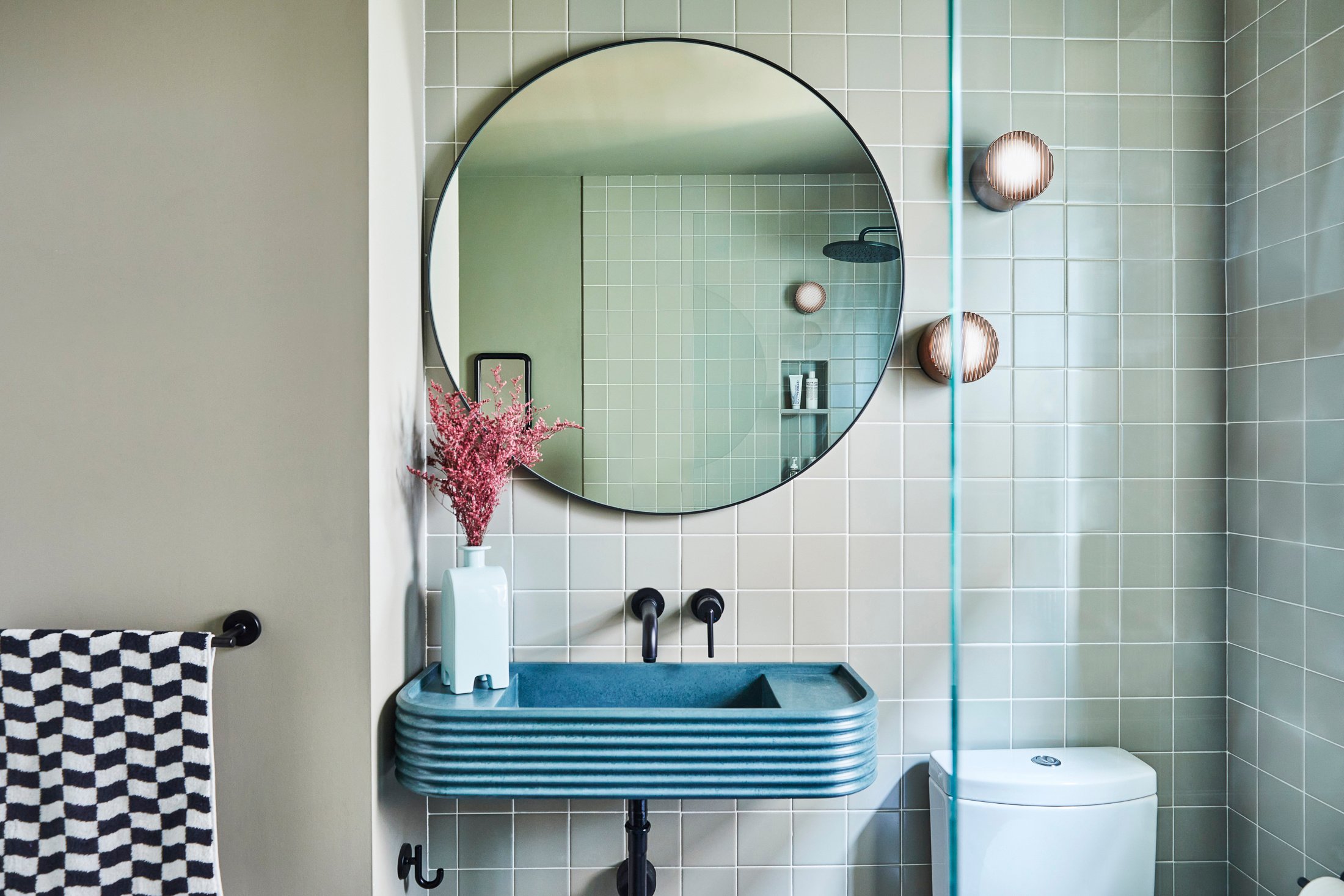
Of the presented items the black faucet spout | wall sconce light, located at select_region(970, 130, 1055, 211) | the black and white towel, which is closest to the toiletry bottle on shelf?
the black faucet spout

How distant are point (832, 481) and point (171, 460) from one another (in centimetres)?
109

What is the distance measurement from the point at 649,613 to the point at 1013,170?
36.6 inches

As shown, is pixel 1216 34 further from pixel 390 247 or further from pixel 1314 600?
pixel 390 247

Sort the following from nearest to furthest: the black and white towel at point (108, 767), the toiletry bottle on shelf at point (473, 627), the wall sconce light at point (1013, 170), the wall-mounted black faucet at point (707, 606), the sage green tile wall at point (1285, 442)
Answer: the sage green tile wall at point (1285, 442) → the wall sconce light at point (1013, 170) → the black and white towel at point (108, 767) → the toiletry bottle on shelf at point (473, 627) → the wall-mounted black faucet at point (707, 606)

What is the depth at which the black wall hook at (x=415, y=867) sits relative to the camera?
1.23 metres

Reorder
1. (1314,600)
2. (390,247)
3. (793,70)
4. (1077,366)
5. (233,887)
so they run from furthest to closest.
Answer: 1. (793,70)
2. (390,247)
3. (233,887)
4. (1077,366)
5. (1314,600)

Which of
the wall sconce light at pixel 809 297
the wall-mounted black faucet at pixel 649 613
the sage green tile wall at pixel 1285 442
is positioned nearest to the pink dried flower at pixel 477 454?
the wall-mounted black faucet at pixel 649 613

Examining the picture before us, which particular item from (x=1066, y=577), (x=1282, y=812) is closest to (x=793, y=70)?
(x=1066, y=577)

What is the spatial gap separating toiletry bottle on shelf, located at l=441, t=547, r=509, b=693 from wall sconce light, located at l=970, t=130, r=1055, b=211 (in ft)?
3.14

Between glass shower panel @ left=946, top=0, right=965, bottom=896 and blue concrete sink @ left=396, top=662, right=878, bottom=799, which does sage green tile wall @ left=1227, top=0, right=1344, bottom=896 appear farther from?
blue concrete sink @ left=396, top=662, right=878, bottom=799

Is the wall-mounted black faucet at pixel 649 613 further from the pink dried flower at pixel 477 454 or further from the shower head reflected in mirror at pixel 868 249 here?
the shower head reflected in mirror at pixel 868 249

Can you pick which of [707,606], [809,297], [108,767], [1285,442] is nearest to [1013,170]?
[1285,442]

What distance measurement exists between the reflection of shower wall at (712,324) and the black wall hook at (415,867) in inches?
26.9

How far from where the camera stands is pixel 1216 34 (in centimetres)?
43
